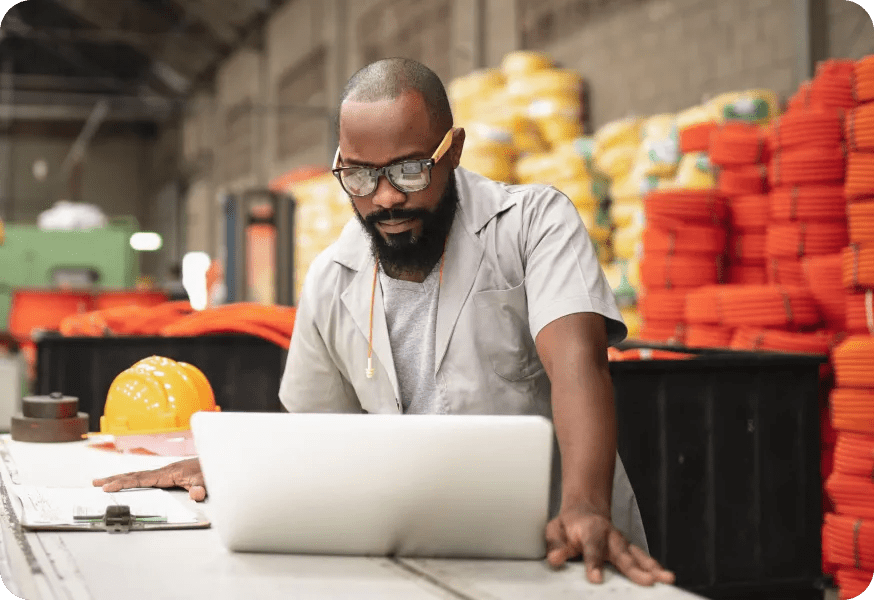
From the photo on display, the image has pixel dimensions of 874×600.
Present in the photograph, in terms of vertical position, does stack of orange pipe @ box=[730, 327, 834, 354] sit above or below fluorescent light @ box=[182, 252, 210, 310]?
below

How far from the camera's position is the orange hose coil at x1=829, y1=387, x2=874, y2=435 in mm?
4496

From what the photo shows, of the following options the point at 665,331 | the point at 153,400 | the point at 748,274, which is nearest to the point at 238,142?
the point at 665,331

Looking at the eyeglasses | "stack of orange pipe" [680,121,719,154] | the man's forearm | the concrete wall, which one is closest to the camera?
the man's forearm

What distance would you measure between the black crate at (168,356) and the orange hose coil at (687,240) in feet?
7.64

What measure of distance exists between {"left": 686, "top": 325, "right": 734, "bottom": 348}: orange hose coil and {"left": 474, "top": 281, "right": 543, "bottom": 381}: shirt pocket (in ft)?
11.8

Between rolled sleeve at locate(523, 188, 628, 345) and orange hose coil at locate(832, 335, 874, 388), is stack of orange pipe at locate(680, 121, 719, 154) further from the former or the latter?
rolled sleeve at locate(523, 188, 628, 345)

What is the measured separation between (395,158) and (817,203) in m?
3.80

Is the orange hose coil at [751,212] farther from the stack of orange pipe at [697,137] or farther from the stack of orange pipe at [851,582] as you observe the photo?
the stack of orange pipe at [851,582]

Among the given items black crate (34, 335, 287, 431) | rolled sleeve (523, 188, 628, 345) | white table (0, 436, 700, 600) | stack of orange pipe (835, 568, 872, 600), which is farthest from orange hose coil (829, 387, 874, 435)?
white table (0, 436, 700, 600)

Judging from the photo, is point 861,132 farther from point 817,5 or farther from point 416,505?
point 416,505

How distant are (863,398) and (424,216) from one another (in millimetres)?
3100

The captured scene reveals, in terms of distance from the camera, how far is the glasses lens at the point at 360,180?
200 cm

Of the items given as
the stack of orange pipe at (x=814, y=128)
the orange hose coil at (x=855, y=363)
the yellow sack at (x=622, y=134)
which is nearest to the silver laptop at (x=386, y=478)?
the orange hose coil at (x=855, y=363)

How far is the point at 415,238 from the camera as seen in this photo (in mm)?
2117
